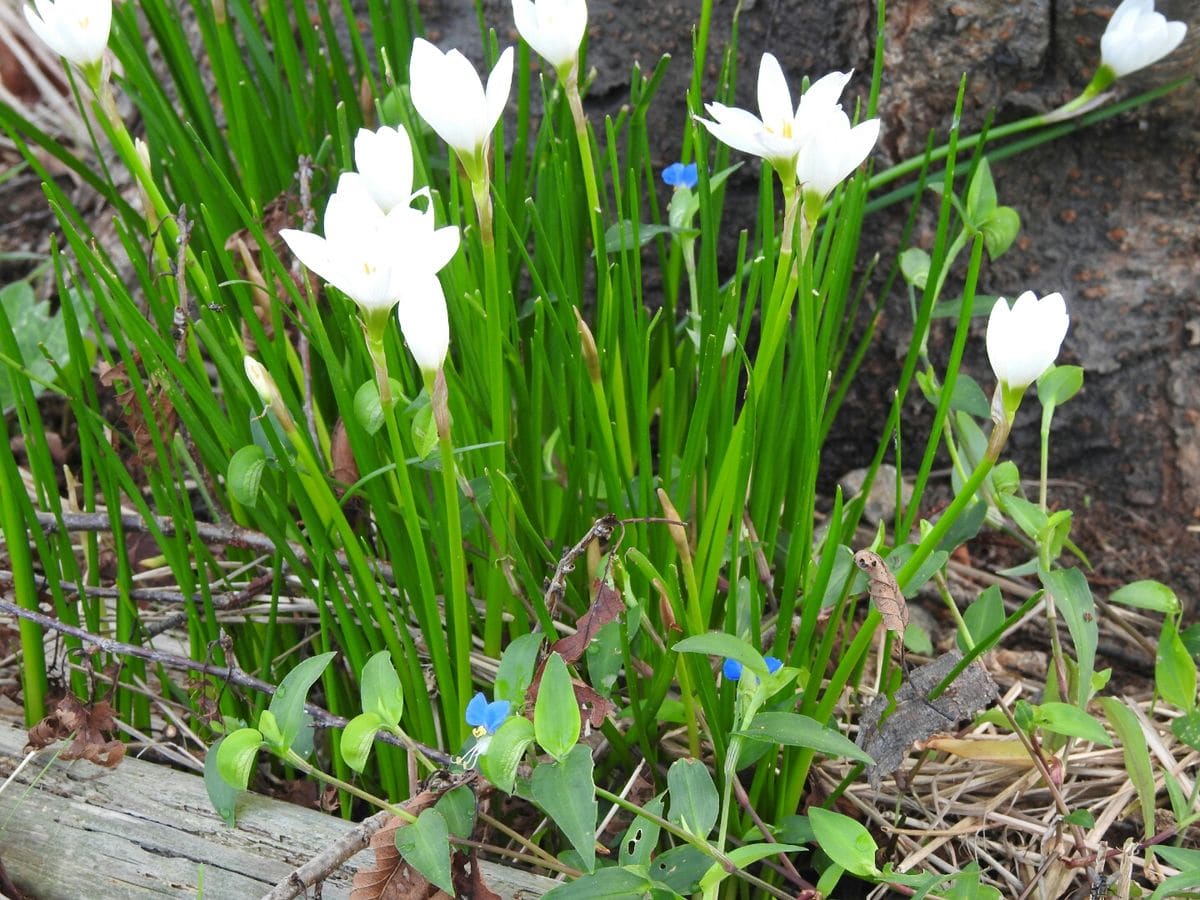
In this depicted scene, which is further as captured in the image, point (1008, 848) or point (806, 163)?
point (1008, 848)

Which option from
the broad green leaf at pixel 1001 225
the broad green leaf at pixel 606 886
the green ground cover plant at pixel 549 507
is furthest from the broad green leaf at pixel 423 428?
the broad green leaf at pixel 1001 225

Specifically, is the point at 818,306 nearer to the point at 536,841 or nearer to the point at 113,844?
the point at 536,841

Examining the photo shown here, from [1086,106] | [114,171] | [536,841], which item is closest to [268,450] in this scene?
[536,841]

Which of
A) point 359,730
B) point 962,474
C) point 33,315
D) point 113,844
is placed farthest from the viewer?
point 33,315

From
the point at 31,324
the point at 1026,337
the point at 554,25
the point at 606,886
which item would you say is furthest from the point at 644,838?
the point at 31,324

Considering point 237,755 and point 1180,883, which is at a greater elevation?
point 237,755

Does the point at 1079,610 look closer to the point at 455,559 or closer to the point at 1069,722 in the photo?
the point at 1069,722
